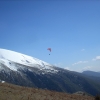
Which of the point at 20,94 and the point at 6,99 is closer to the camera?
the point at 6,99

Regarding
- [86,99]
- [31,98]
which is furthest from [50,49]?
[31,98]

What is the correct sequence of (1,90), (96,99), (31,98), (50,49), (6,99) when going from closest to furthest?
(6,99) < (31,98) < (1,90) < (96,99) < (50,49)

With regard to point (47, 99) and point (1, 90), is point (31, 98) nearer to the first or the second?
point (47, 99)

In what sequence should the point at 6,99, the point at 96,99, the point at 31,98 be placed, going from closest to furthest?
the point at 6,99 < the point at 31,98 < the point at 96,99

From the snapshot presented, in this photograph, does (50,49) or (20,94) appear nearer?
(20,94)

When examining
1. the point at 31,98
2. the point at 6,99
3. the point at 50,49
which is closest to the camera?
the point at 6,99

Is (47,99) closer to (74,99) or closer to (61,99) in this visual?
(61,99)

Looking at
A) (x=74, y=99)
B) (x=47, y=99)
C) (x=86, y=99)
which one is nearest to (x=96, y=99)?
(x=86, y=99)

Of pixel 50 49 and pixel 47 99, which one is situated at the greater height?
pixel 50 49

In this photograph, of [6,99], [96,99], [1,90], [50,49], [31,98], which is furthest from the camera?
[50,49]
